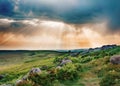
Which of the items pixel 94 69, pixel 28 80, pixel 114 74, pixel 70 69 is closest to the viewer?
pixel 28 80

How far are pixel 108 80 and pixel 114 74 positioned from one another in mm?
2074

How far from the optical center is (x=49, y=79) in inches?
1474

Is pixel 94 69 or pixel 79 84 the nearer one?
pixel 79 84

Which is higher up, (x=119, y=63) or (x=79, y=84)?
(x=119, y=63)

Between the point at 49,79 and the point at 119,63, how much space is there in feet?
41.2

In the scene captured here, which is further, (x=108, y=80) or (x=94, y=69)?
(x=94, y=69)

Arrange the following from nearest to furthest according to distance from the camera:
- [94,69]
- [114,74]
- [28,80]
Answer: [28,80]
[114,74]
[94,69]

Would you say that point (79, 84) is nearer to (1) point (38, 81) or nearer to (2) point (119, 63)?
(1) point (38, 81)

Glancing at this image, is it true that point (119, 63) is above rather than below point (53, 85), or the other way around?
above

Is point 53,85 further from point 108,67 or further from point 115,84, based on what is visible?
point 108,67

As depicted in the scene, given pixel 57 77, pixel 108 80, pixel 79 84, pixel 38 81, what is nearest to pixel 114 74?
pixel 108 80

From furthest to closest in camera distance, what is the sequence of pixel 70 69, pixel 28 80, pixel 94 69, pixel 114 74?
pixel 94 69
pixel 70 69
pixel 114 74
pixel 28 80

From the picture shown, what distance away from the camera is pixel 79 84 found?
38062 millimetres

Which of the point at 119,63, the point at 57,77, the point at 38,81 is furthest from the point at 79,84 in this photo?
the point at 119,63
